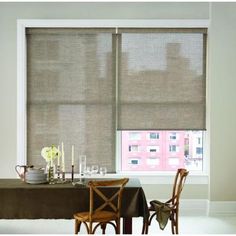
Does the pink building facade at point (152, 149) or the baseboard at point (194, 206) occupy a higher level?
the pink building facade at point (152, 149)

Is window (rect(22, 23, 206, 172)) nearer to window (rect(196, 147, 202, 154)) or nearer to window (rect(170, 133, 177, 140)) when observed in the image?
window (rect(170, 133, 177, 140))

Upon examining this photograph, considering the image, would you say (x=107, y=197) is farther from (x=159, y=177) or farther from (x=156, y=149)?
(x=156, y=149)

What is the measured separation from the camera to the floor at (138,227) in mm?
5082

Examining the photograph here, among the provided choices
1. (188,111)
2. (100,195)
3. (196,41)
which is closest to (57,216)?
(100,195)

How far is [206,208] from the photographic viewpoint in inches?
239

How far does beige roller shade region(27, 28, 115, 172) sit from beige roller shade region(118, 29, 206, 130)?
217mm

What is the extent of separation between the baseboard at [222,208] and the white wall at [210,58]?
85 millimetres

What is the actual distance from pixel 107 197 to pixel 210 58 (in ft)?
9.27

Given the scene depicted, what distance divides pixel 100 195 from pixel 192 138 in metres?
2.68

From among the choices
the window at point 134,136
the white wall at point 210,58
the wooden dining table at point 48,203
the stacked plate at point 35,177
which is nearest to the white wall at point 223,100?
the white wall at point 210,58

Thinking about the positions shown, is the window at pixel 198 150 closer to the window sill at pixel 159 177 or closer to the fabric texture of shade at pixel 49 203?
the window sill at pixel 159 177

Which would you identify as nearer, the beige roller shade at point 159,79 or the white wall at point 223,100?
the white wall at point 223,100

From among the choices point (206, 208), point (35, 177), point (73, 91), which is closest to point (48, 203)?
point (35, 177)

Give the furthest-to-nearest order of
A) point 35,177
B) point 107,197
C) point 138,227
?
point 138,227, point 35,177, point 107,197
